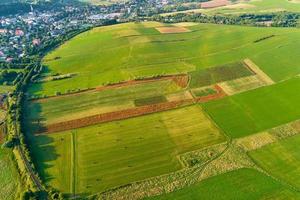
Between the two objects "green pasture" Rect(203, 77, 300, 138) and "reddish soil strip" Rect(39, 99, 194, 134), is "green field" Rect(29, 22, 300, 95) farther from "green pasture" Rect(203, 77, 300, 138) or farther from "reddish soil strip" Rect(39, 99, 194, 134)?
"reddish soil strip" Rect(39, 99, 194, 134)

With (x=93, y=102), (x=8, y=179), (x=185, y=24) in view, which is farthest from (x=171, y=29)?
(x=8, y=179)

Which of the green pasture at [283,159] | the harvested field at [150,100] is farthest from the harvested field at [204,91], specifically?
the green pasture at [283,159]

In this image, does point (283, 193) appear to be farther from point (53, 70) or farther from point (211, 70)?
point (53, 70)

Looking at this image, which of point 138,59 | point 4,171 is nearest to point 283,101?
point 138,59

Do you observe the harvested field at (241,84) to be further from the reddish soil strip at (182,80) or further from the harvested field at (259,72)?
the reddish soil strip at (182,80)

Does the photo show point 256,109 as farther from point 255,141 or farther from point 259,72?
point 259,72
